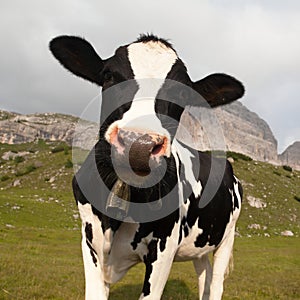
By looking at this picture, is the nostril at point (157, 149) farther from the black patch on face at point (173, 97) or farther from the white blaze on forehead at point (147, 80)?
the black patch on face at point (173, 97)

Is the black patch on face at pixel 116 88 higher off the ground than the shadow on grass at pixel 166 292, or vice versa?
the black patch on face at pixel 116 88

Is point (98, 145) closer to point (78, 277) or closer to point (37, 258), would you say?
point (78, 277)

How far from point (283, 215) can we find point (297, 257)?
14503 mm

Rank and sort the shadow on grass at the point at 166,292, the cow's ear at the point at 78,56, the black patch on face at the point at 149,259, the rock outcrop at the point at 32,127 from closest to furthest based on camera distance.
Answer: the black patch on face at the point at 149,259, the cow's ear at the point at 78,56, the shadow on grass at the point at 166,292, the rock outcrop at the point at 32,127

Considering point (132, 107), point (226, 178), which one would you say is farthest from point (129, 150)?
point (226, 178)

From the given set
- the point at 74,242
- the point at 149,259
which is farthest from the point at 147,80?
the point at 74,242

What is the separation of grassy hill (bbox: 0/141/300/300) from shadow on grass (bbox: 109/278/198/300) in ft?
0.08

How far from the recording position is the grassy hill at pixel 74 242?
10.1 meters

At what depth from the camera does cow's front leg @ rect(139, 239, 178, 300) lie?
4.62 metres

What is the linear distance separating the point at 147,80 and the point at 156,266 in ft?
6.77

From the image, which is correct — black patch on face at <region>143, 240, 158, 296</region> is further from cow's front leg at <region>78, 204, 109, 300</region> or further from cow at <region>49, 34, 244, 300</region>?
cow's front leg at <region>78, 204, 109, 300</region>

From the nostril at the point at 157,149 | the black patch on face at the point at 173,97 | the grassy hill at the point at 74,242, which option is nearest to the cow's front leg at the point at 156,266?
the black patch on face at the point at 173,97

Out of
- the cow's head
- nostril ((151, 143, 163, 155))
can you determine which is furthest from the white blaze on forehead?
nostril ((151, 143, 163, 155))

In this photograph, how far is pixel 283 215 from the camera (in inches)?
1393
